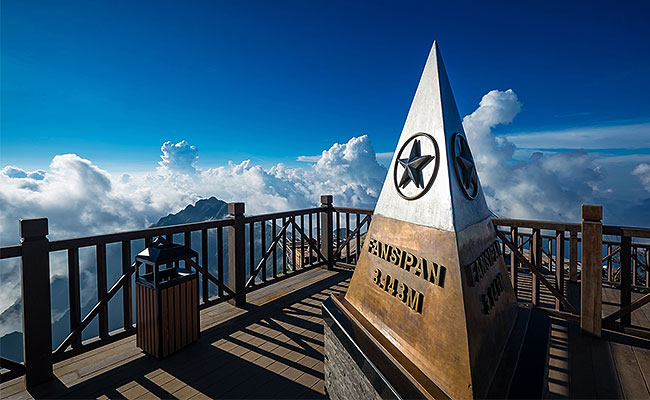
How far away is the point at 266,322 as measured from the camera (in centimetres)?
397

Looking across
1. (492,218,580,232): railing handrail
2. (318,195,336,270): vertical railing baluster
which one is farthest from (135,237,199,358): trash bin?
(492,218,580,232): railing handrail

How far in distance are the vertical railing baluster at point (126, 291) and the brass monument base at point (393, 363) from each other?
2.35m

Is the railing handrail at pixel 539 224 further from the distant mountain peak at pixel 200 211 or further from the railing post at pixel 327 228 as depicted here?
the distant mountain peak at pixel 200 211

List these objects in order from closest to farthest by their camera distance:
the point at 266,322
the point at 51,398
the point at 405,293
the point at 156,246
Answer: the point at 405,293 < the point at 51,398 < the point at 156,246 < the point at 266,322

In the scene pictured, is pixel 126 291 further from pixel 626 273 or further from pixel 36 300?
pixel 626 273

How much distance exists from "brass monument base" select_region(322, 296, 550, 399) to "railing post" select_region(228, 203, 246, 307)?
2.12 meters

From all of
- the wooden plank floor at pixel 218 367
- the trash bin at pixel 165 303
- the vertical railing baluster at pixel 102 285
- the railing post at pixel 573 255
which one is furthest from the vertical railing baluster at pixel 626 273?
the vertical railing baluster at pixel 102 285

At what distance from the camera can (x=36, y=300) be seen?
2732 millimetres

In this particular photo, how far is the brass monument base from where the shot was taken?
1.69m

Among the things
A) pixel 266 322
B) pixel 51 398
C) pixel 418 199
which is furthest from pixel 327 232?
pixel 51 398

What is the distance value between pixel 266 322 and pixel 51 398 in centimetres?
213

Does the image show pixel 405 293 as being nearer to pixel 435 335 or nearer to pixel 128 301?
pixel 435 335

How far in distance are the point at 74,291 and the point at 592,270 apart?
19.3 ft

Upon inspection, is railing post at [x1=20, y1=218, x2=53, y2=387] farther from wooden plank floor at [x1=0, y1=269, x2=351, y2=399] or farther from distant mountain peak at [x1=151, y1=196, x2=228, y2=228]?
distant mountain peak at [x1=151, y1=196, x2=228, y2=228]
